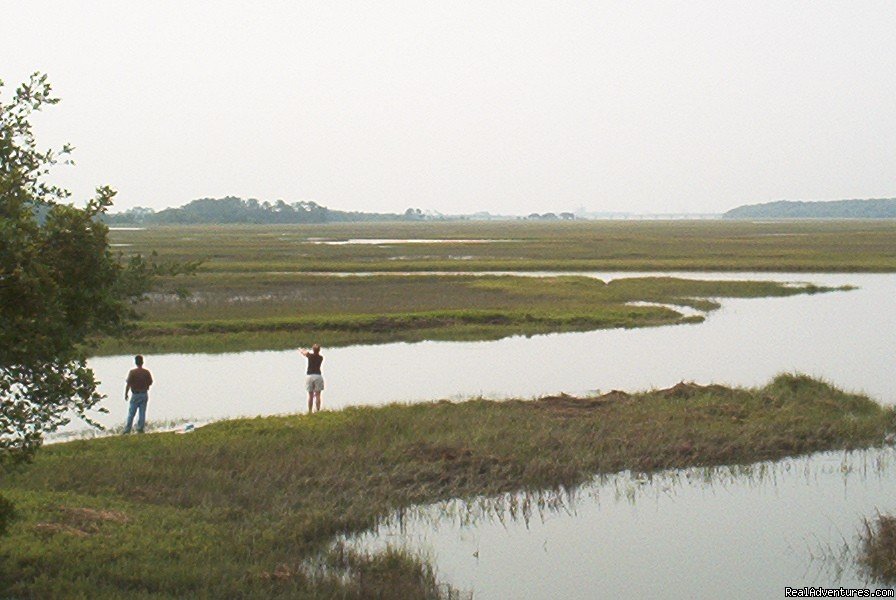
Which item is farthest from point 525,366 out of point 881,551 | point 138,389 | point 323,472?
point 881,551

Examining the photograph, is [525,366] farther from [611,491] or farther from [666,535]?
[666,535]

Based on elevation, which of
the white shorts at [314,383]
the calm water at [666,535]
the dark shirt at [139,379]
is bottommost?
the calm water at [666,535]

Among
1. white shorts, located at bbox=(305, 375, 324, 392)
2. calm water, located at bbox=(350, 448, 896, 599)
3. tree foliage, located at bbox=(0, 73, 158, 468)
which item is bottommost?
calm water, located at bbox=(350, 448, 896, 599)

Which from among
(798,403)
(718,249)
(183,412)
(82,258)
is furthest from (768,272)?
(82,258)

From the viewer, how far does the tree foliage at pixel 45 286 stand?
8.21 metres

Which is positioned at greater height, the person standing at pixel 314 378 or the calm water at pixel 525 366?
the person standing at pixel 314 378

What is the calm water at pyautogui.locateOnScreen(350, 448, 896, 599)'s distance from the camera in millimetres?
10828

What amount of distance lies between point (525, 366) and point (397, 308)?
10816 mm

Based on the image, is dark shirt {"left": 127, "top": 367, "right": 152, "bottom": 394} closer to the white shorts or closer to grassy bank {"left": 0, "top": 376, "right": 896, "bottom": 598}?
grassy bank {"left": 0, "top": 376, "right": 896, "bottom": 598}

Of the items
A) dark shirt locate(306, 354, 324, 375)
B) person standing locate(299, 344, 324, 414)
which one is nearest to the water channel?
person standing locate(299, 344, 324, 414)

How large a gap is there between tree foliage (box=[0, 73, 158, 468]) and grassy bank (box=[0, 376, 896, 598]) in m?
1.71

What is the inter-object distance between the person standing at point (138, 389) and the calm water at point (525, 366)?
71.4 inches

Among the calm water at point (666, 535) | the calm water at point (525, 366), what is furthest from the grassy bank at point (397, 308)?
the calm water at point (666, 535)

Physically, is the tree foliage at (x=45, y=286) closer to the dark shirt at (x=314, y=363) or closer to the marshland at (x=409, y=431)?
the marshland at (x=409, y=431)
